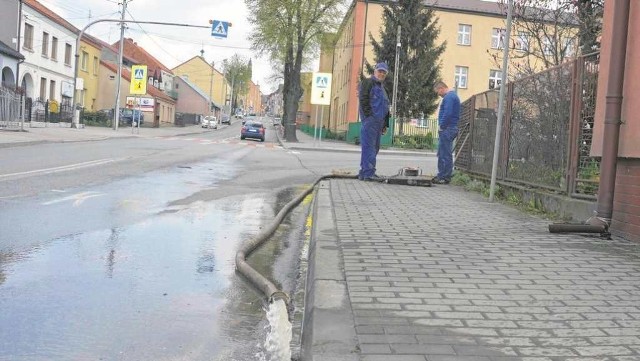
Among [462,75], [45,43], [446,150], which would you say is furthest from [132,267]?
[462,75]

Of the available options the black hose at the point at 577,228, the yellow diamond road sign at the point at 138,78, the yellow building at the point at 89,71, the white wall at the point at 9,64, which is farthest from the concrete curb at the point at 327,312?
the yellow building at the point at 89,71

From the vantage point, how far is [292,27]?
137 feet

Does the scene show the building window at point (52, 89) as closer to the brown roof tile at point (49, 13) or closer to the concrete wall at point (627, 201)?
the brown roof tile at point (49, 13)

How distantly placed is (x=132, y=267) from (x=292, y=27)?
127ft

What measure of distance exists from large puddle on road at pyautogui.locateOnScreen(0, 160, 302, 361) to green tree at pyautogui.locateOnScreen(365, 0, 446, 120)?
31.8 m

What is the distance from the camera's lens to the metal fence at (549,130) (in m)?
7.11

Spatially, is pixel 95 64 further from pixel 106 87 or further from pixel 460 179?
pixel 460 179

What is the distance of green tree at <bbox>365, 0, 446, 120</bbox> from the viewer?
36.8 m

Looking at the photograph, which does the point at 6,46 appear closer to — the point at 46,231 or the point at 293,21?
the point at 293,21

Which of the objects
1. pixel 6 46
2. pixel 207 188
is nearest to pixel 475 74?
pixel 6 46

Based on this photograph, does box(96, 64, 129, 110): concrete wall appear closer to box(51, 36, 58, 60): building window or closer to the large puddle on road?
box(51, 36, 58, 60): building window

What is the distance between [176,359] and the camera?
3.13 meters

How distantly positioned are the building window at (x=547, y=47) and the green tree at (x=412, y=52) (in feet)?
85.6

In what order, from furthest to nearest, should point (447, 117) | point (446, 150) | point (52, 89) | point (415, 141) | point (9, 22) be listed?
1. point (52, 89)
2. point (9, 22)
3. point (415, 141)
4. point (446, 150)
5. point (447, 117)
